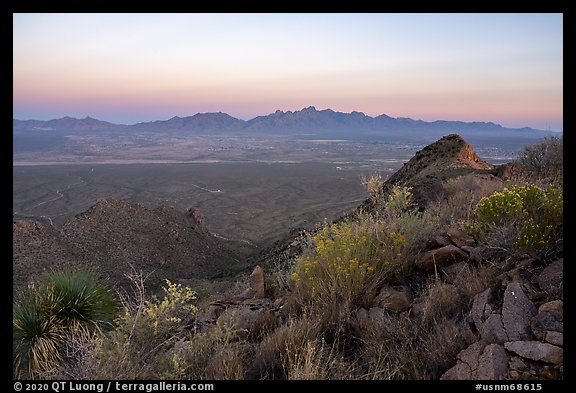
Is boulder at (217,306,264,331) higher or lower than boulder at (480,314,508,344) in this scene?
lower

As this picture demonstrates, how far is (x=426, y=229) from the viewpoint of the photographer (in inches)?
241

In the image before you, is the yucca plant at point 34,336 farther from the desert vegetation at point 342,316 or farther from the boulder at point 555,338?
the boulder at point 555,338

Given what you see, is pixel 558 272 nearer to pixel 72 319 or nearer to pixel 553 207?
pixel 553 207

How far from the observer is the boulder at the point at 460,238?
18.3 feet

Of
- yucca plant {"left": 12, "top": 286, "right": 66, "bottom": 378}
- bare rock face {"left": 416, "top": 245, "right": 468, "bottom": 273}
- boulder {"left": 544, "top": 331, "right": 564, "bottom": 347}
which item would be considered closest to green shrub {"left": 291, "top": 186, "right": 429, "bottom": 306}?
bare rock face {"left": 416, "top": 245, "right": 468, "bottom": 273}

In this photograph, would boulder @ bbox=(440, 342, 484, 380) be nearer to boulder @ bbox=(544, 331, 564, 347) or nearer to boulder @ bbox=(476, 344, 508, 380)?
boulder @ bbox=(476, 344, 508, 380)

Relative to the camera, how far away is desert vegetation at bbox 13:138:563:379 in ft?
12.3

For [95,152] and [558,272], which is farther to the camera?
[95,152]

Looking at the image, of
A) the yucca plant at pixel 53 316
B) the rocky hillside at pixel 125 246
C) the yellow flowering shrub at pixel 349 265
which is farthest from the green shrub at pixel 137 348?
the rocky hillside at pixel 125 246

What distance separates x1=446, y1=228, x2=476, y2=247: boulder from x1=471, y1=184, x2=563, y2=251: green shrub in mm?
151

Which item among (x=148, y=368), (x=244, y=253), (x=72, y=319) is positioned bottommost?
(x=244, y=253)

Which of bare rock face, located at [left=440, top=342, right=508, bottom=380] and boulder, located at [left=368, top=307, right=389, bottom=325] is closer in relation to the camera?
bare rock face, located at [left=440, top=342, right=508, bottom=380]
